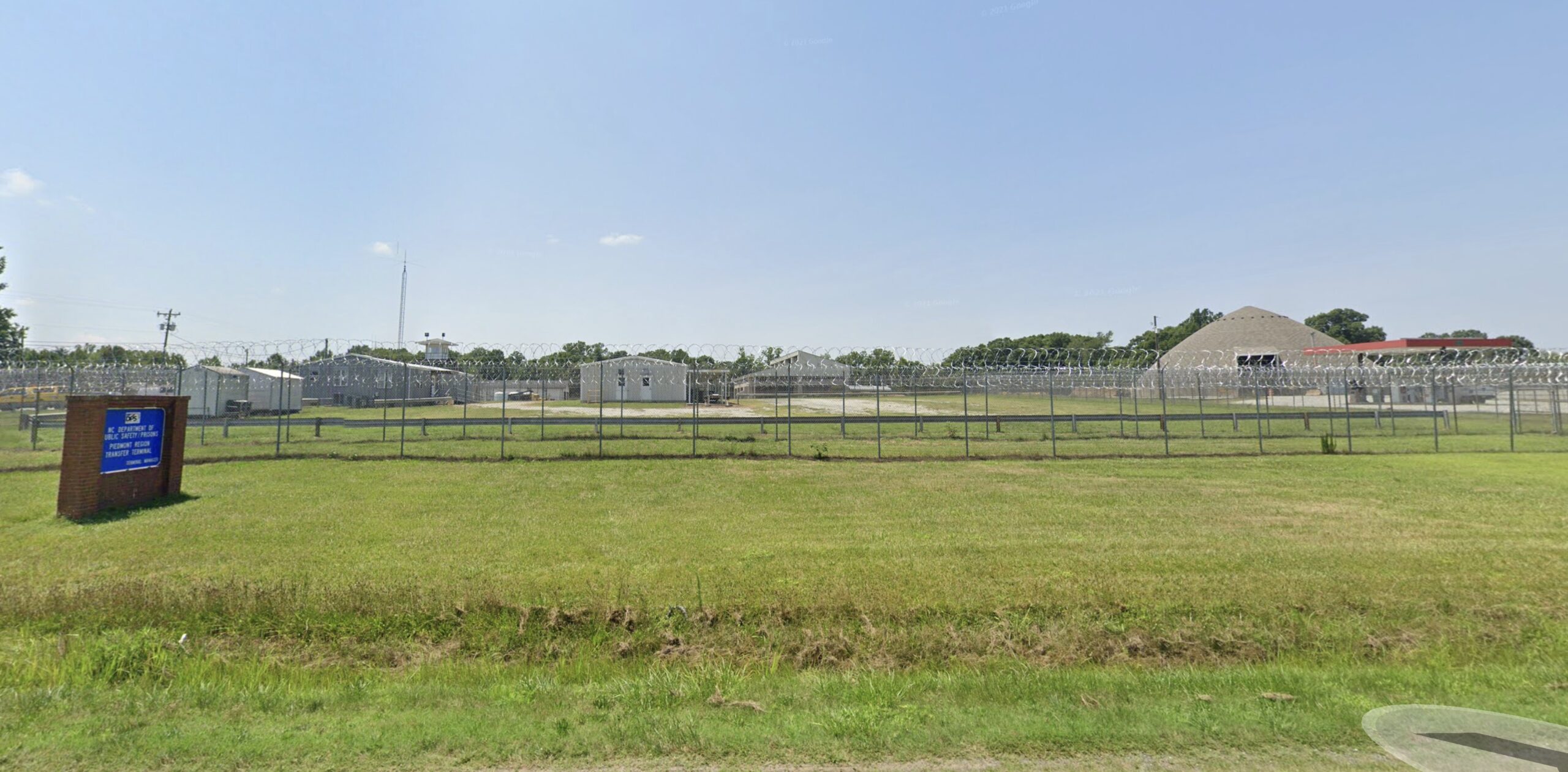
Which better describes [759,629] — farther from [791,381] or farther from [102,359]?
[102,359]

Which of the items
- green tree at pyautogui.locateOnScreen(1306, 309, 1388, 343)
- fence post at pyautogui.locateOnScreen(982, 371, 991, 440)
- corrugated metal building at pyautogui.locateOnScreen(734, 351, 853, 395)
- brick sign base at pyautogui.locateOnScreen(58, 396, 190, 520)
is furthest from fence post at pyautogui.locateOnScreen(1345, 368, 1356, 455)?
green tree at pyautogui.locateOnScreen(1306, 309, 1388, 343)

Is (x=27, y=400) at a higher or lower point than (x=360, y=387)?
lower

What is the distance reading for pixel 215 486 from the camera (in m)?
13.4

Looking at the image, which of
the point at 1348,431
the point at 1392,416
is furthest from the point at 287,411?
the point at 1392,416

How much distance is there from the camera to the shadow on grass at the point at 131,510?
1034 cm

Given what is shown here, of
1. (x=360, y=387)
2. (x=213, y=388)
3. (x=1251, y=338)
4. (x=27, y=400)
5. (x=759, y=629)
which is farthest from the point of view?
(x=1251, y=338)

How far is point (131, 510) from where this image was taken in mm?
11094

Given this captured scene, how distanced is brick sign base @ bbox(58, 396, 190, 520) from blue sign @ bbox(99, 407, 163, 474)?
6 cm

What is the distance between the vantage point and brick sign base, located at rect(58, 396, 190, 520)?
1040 centimetres

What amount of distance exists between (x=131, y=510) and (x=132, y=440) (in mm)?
1335

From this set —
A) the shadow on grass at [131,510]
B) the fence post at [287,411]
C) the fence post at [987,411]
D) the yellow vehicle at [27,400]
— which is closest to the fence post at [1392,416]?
the fence post at [987,411]

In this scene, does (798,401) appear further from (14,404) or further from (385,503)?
(14,404)

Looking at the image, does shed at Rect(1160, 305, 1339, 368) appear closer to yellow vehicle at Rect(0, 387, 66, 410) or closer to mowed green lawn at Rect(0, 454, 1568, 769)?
mowed green lawn at Rect(0, 454, 1568, 769)

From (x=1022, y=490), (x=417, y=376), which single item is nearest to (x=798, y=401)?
(x=417, y=376)
